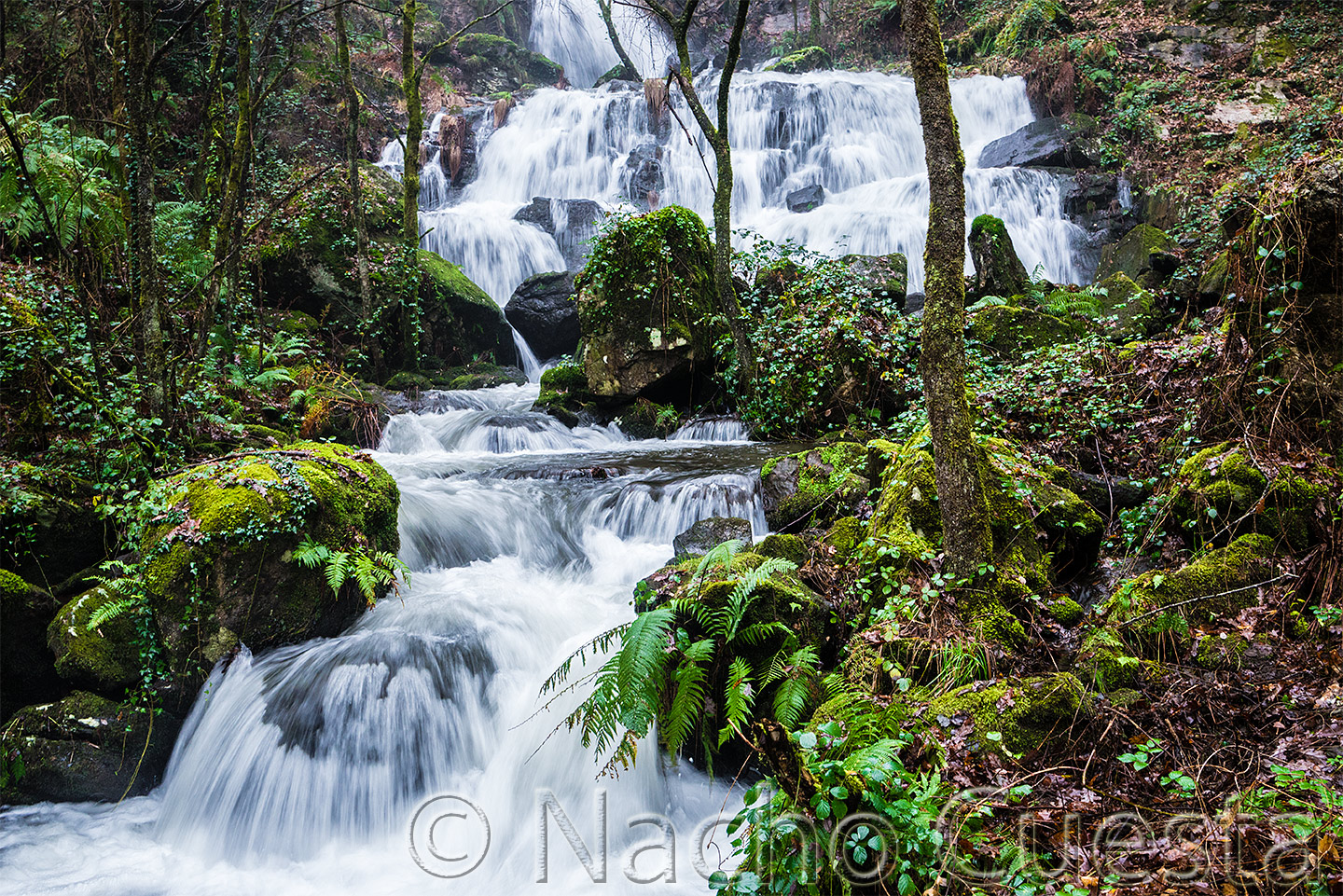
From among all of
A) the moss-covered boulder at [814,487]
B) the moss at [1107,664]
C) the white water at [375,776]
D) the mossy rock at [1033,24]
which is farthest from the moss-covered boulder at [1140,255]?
the mossy rock at [1033,24]

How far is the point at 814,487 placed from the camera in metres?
→ 6.46

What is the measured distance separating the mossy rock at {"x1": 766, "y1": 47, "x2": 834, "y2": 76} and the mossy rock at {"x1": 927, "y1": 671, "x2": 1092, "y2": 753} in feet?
85.6

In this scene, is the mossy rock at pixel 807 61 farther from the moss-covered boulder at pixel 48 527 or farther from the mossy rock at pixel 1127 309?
the moss-covered boulder at pixel 48 527

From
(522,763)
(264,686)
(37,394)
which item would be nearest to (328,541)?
(264,686)

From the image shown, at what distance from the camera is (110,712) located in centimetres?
501

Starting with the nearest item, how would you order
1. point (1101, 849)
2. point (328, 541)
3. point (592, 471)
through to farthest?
point (1101, 849)
point (328, 541)
point (592, 471)

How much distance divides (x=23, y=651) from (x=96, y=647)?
641 mm

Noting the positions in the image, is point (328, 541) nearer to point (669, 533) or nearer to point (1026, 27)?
point (669, 533)

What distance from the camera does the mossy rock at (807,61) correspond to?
997 inches

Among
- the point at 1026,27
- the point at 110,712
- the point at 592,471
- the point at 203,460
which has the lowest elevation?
the point at 110,712

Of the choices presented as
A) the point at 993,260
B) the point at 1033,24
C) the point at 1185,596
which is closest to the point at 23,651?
the point at 1185,596

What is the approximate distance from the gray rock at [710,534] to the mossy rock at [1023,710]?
2.97m

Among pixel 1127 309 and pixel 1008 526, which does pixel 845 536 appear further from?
pixel 1127 309

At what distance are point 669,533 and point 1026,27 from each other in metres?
20.2
